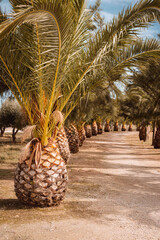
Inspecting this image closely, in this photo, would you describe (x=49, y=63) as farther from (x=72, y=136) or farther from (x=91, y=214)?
(x=72, y=136)

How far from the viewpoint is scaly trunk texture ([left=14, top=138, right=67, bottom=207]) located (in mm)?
4654

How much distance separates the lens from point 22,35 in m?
5.04

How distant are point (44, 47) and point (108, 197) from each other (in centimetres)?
357

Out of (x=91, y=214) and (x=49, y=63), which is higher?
(x=49, y=63)

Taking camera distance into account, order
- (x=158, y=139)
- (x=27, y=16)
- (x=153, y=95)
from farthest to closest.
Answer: (x=153, y=95)
(x=158, y=139)
(x=27, y=16)

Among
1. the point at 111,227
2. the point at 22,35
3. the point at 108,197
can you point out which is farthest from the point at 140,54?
the point at 111,227

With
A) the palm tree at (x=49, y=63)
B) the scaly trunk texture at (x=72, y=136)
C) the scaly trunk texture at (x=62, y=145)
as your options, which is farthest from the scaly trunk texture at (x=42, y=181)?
the scaly trunk texture at (x=72, y=136)

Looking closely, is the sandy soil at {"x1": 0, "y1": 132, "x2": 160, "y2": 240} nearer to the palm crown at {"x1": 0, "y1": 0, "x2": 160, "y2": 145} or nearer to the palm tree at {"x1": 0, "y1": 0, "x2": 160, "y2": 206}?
the palm tree at {"x1": 0, "y1": 0, "x2": 160, "y2": 206}

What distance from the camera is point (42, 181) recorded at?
184 inches

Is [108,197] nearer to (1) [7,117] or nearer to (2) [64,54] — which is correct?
(2) [64,54]

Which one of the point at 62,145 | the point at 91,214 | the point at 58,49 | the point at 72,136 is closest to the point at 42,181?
the point at 91,214

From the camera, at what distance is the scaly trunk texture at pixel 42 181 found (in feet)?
15.3

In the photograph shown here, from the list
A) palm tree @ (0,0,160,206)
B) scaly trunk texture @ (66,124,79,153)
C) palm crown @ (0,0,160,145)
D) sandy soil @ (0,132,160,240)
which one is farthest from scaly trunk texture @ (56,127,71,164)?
scaly trunk texture @ (66,124,79,153)

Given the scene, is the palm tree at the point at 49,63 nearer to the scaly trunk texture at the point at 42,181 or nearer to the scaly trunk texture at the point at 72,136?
the scaly trunk texture at the point at 42,181
